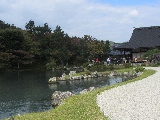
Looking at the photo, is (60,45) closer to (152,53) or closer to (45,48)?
(45,48)

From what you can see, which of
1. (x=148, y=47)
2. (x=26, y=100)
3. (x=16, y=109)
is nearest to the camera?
(x=16, y=109)

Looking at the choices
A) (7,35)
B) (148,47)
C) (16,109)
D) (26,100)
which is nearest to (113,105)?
(16,109)

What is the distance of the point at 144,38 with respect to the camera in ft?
156

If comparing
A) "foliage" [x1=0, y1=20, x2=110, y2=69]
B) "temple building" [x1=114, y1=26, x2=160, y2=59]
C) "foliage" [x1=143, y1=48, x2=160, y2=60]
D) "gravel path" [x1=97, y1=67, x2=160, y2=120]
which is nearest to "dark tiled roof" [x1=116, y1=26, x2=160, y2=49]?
"temple building" [x1=114, y1=26, x2=160, y2=59]

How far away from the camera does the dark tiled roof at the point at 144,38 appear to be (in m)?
44.9

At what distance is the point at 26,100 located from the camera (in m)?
18.9

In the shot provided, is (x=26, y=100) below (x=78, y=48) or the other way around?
below

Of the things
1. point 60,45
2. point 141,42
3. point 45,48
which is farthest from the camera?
point 45,48

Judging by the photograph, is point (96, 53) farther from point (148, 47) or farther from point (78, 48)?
point (148, 47)

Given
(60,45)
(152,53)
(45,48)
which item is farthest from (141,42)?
(45,48)

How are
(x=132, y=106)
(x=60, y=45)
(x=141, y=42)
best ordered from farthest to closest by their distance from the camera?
(x=60, y=45)
(x=141, y=42)
(x=132, y=106)

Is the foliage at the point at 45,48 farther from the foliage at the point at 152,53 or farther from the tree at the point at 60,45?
the foliage at the point at 152,53

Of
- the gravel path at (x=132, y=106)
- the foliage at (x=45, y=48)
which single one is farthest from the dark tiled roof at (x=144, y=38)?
the gravel path at (x=132, y=106)

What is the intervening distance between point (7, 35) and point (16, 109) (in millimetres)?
37741
